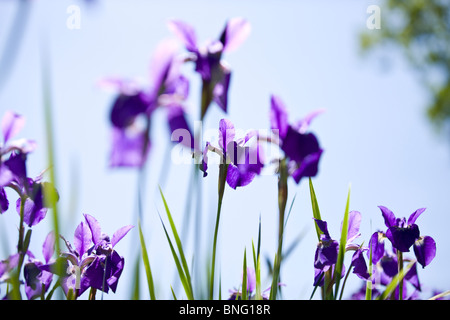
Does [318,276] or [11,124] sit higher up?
[11,124]

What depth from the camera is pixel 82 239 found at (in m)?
0.76

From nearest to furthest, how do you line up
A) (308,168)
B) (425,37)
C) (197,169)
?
(197,169) < (308,168) < (425,37)

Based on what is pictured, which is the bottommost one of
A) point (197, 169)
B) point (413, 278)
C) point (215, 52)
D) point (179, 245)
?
point (413, 278)

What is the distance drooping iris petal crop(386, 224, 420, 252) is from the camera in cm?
80

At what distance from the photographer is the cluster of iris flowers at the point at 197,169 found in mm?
473

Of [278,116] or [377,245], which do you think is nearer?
[278,116]

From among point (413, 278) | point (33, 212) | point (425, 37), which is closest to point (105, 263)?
point (33, 212)

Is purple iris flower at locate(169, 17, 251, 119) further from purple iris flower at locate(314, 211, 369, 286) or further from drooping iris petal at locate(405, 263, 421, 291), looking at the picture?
drooping iris petal at locate(405, 263, 421, 291)

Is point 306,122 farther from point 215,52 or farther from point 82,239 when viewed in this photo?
point 82,239

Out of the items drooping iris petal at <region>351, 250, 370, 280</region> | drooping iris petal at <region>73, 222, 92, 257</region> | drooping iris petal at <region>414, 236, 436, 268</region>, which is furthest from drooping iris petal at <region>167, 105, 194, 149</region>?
drooping iris petal at <region>414, 236, 436, 268</region>

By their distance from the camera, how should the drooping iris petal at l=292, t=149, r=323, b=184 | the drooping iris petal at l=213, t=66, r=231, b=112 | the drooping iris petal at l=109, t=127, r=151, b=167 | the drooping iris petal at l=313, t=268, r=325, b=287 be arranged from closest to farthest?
the drooping iris petal at l=109, t=127, r=151, b=167 → the drooping iris petal at l=213, t=66, r=231, b=112 → the drooping iris petal at l=292, t=149, r=323, b=184 → the drooping iris petal at l=313, t=268, r=325, b=287

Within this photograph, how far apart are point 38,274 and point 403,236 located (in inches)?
24.5

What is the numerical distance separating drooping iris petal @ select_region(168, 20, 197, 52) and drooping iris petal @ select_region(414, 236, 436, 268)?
0.56 m

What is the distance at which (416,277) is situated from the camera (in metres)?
0.93
